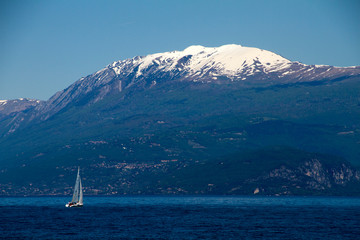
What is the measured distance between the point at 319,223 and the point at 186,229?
→ 4398cm

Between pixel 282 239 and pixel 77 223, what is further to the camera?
pixel 77 223

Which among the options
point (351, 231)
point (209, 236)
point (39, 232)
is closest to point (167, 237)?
point (209, 236)

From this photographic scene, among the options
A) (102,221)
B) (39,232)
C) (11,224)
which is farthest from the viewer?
(102,221)

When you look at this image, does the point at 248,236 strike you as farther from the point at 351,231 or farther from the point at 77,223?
the point at 77,223

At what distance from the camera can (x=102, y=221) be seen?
196625mm

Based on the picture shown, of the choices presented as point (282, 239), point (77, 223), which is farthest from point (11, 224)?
point (282, 239)

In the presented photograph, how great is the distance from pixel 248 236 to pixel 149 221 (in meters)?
53.6

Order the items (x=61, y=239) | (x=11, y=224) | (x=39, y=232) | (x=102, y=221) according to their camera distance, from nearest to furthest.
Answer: (x=61, y=239)
(x=39, y=232)
(x=11, y=224)
(x=102, y=221)

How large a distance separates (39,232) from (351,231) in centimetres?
7673

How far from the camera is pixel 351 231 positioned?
6353 inches

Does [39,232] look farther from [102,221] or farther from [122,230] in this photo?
[102,221]

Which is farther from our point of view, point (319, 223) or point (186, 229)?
point (319, 223)

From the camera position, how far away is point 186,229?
549ft

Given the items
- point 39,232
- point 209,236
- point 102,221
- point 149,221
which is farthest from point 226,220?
point 39,232
